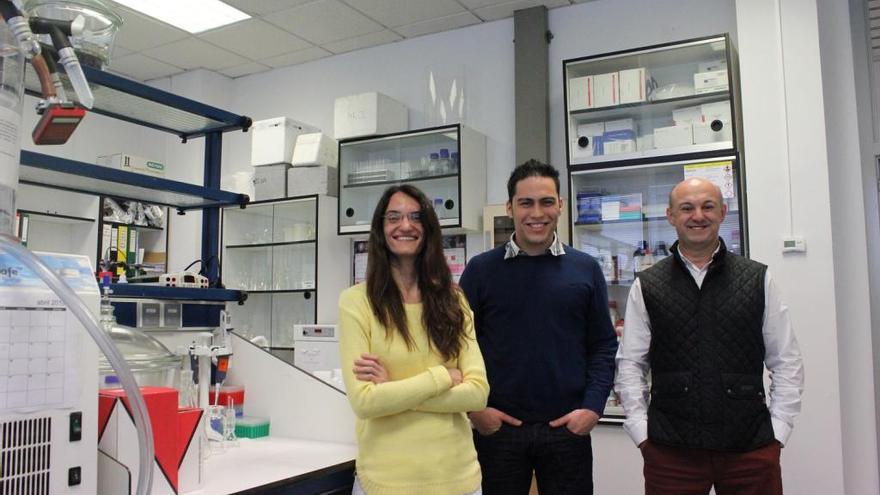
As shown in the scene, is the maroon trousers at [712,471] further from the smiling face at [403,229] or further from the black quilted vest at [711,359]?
the smiling face at [403,229]

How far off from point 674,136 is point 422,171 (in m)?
1.62

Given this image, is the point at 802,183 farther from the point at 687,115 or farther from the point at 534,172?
the point at 534,172

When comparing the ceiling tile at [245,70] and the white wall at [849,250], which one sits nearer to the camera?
the white wall at [849,250]

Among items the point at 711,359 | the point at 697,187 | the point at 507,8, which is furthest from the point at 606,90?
the point at 711,359

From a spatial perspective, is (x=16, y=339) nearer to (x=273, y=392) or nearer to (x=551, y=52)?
(x=273, y=392)

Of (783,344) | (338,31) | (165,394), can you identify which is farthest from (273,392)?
(338,31)

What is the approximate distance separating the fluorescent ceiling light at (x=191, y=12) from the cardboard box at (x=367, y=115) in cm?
85

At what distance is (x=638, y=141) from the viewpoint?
156 inches

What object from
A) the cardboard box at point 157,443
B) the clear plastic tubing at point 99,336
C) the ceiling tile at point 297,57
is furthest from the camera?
the ceiling tile at point 297,57

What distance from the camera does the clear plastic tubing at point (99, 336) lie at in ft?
3.32

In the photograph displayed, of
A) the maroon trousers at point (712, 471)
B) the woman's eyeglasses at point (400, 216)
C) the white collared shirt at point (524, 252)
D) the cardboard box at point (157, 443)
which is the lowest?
the maroon trousers at point (712, 471)

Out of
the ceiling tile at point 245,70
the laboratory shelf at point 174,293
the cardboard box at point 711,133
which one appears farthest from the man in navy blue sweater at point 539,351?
the ceiling tile at point 245,70

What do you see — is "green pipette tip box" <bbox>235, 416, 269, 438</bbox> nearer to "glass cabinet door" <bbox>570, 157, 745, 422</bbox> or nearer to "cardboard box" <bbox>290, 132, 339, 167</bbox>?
"glass cabinet door" <bbox>570, 157, 745, 422</bbox>

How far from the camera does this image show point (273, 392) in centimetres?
223
